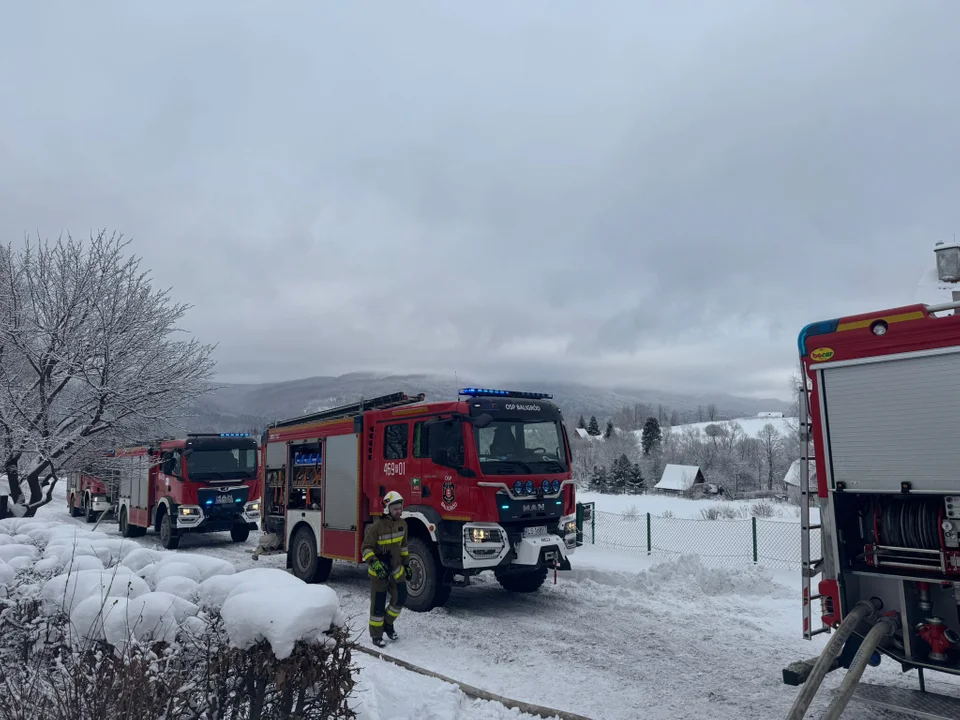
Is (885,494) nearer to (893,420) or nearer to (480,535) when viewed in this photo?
(893,420)

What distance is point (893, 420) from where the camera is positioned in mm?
5465

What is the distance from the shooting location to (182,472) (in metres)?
17.5

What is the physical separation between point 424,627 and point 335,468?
11.3ft

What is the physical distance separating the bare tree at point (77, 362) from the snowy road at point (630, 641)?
5.02 m

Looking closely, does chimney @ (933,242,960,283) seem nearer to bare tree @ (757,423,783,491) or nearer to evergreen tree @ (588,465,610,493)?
evergreen tree @ (588,465,610,493)

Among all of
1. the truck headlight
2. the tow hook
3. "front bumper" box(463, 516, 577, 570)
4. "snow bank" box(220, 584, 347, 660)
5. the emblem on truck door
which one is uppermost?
the emblem on truck door

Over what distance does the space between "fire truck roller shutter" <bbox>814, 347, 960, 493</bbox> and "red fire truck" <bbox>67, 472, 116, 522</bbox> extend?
864 inches

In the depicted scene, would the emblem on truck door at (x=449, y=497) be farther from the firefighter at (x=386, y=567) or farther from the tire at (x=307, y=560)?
the tire at (x=307, y=560)

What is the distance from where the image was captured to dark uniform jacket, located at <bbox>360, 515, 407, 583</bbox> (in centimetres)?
826

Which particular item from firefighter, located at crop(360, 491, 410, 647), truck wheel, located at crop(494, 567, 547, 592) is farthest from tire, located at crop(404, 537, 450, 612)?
truck wheel, located at crop(494, 567, 547, 592)

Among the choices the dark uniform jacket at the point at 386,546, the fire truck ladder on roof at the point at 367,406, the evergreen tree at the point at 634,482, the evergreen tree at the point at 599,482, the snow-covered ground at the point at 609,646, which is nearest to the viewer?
the snow-covered ground at the point at 609,646

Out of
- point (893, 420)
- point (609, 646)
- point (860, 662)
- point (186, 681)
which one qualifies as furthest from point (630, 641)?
point (186, 681)

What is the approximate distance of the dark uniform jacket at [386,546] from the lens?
8258 millimetres

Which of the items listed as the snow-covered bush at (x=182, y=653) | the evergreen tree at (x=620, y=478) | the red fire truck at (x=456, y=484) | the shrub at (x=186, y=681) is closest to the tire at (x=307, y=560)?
the red fire truck at (x=456, y=484)
